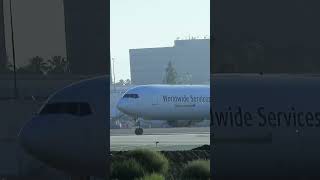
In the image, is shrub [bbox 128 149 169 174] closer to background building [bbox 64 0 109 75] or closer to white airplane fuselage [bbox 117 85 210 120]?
white airplane fuselage [bbox 117 85 210 120]

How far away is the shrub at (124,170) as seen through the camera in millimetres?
9672

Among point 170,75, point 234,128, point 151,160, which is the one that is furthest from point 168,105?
point 234,128

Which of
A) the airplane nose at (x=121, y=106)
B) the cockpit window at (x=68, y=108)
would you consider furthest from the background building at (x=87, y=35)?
the airplane nose at (x=121, y=106)

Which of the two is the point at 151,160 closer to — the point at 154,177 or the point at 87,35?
the point at 154,177

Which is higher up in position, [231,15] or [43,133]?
[231,15]

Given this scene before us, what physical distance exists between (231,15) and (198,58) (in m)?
0.95

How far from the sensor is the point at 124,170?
9.81 m

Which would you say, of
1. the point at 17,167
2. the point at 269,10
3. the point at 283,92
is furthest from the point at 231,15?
the point at 17,167

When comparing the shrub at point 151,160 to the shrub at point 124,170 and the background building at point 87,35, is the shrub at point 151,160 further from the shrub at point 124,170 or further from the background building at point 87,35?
the background building at point 87,35

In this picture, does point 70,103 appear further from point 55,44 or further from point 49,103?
point 55,44

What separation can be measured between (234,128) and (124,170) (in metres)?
2.09

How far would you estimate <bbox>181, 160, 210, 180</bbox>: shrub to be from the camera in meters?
10.2

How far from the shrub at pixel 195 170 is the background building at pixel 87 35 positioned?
295 centimetres

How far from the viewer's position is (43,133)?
863 centimetres
